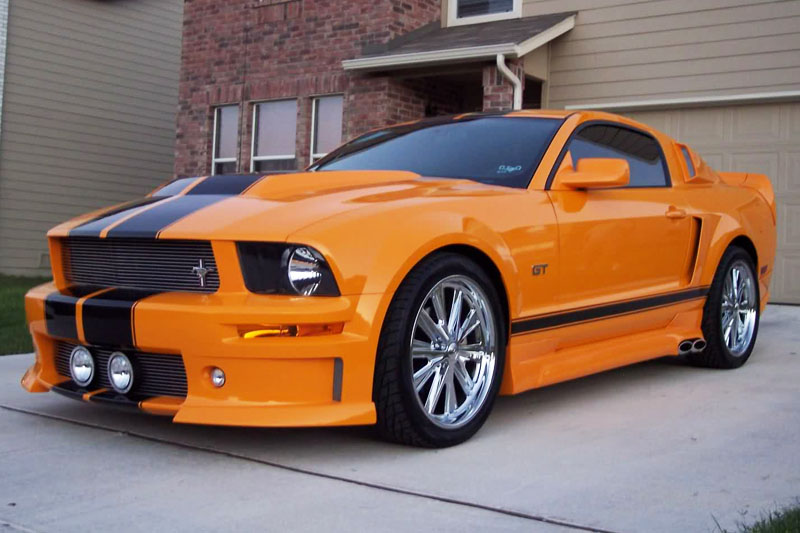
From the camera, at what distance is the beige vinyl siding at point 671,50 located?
10.1 metres

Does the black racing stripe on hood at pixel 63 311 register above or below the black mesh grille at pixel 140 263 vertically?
below

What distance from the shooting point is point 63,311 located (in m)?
3.96

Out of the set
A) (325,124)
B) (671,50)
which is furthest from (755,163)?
(325,124)

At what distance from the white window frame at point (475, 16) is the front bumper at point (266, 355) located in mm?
8950

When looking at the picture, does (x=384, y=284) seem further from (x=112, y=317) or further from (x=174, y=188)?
(x=174, y=188)

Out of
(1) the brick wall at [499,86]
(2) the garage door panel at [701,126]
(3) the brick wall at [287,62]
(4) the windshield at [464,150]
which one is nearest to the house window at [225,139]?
(3) the brick wall at [287,62]

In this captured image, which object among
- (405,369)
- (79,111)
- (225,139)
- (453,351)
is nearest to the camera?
(405,369)

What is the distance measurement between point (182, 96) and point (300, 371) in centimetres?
1135

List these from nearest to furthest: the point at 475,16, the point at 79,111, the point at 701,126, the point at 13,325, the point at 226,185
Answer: the point at 226,185, the point at 13,325, the point at 701,126, the point at 475,16, the point at 79,111

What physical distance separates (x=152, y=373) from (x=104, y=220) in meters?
0.77

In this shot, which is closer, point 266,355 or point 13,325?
point 266,355

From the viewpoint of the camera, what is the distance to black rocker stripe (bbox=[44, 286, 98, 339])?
3.92 metres

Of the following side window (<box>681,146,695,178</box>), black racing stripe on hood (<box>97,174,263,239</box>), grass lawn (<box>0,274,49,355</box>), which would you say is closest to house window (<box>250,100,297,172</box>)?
grass lawn (<box>0,274,49,355</box>)

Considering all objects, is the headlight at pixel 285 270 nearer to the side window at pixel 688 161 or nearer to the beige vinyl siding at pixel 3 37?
the side window at pixel 688 161
